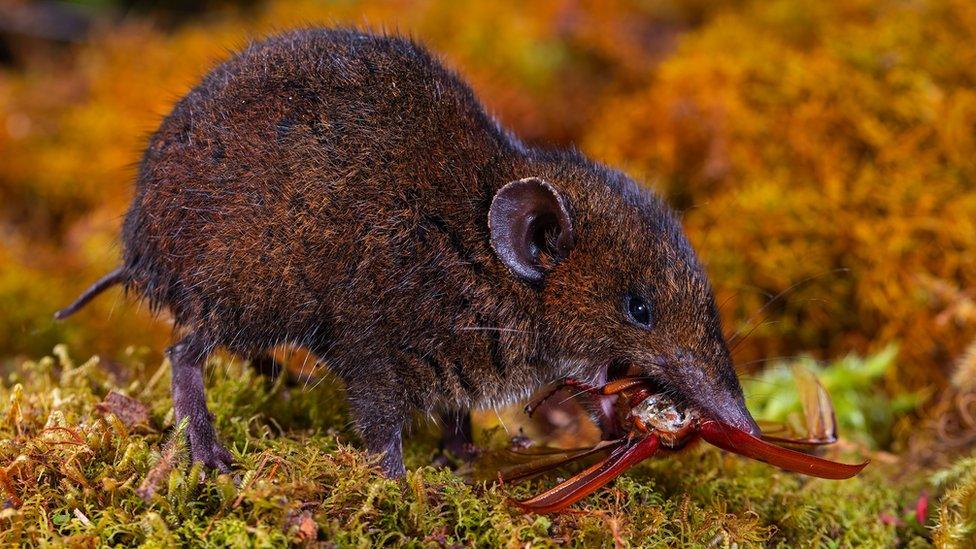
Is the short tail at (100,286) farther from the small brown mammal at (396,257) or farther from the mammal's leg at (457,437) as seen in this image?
the mammal's leg at (457,437)

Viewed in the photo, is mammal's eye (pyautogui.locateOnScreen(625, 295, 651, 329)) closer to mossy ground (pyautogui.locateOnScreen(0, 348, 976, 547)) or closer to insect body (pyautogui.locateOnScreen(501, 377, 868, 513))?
insect body (pyautogui.locateOnScreen(501, 377, 868, 513))

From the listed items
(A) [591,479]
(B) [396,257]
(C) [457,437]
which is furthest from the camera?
(C) [457,437]

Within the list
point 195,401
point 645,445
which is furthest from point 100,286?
point 645,445

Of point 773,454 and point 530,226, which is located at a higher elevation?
point 530,226

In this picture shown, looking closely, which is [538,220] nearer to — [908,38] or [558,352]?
[558,352]

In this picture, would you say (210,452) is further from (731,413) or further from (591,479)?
(731,413)

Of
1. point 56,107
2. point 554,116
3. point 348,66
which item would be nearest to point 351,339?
point 348,66
